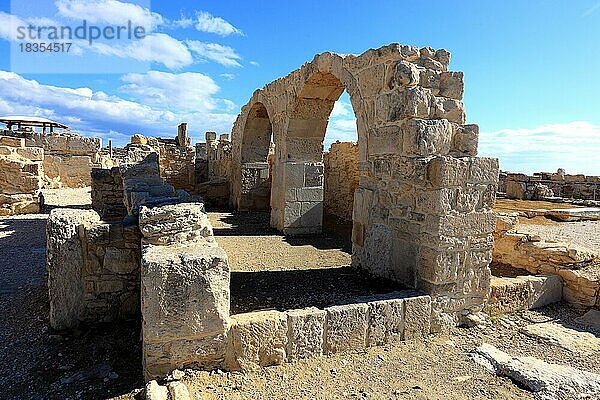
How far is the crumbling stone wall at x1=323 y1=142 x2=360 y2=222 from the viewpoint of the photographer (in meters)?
9.26

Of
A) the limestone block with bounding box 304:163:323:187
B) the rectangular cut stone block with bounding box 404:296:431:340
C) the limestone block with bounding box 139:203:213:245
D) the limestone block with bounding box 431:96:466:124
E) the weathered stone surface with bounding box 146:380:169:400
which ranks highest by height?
A: the limestone block with bounding box 431:96:466:124

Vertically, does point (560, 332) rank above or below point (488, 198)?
below

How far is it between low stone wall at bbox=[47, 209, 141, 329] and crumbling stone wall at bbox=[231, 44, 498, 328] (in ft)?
8.55

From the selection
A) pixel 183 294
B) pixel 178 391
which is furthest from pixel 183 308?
pixel 178 391

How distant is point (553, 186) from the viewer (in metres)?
17.3

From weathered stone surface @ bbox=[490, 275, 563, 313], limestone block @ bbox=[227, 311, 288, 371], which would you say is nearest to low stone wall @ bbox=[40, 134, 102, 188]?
limestone block @ bbox=[227, 311, 288, 371]

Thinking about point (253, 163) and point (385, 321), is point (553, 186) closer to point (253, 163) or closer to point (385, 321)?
point (253, 163)

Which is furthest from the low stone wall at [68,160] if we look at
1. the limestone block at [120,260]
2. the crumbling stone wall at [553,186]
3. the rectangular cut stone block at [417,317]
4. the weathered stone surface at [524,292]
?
the crumbling stone wall at [553,186]

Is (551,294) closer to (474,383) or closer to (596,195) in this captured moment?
(474,383)

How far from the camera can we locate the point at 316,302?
12.8ft

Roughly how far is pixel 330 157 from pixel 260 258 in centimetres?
506

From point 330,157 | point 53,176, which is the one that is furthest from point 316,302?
point 53,176

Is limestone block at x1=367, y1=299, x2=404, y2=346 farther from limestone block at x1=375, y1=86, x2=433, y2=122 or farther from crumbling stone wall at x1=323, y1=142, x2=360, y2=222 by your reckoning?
crumbling stone wall at x1=323, y1=142, x2=360, y2=222

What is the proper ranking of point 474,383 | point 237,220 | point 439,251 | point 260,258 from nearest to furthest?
point 474,383, point 439,251, point 260,258, point 237,220
